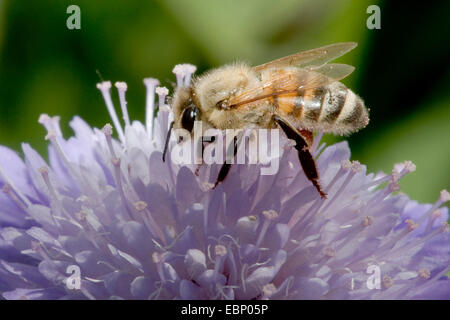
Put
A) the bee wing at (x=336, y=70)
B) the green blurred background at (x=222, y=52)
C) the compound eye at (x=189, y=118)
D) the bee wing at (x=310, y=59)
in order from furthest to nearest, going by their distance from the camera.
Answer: the green blurred background at (x=222, y=52) < the bee wing at (x=310, y=59) < the bee wing at (x=336, y=70) < the compound eye at (x=189, y=118)

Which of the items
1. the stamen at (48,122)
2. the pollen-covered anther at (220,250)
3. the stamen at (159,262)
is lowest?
the stamen at (159,262)

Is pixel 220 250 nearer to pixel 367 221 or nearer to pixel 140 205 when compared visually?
pixel 140 205

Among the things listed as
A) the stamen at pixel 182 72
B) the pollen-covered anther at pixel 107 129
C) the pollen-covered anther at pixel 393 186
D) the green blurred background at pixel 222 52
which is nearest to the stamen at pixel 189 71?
the stamen at pixel 182 72

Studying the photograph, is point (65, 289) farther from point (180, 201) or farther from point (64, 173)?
point (64, 173)

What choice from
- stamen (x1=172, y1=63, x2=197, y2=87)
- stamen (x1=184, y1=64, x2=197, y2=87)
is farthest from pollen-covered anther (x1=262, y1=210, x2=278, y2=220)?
stamen (x1=184, y1=64, x2=197, y2=87)

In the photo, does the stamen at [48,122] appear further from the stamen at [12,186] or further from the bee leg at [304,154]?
the bee leg at [304,154]

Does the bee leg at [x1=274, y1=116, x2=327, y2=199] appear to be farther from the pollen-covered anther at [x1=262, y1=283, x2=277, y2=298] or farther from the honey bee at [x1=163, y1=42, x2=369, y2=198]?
the pollen-covered anther at [x1=262, y1=283, x2=277, y2=298]

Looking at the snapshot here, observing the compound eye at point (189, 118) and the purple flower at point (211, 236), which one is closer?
the purple flower at point (211, 236)
